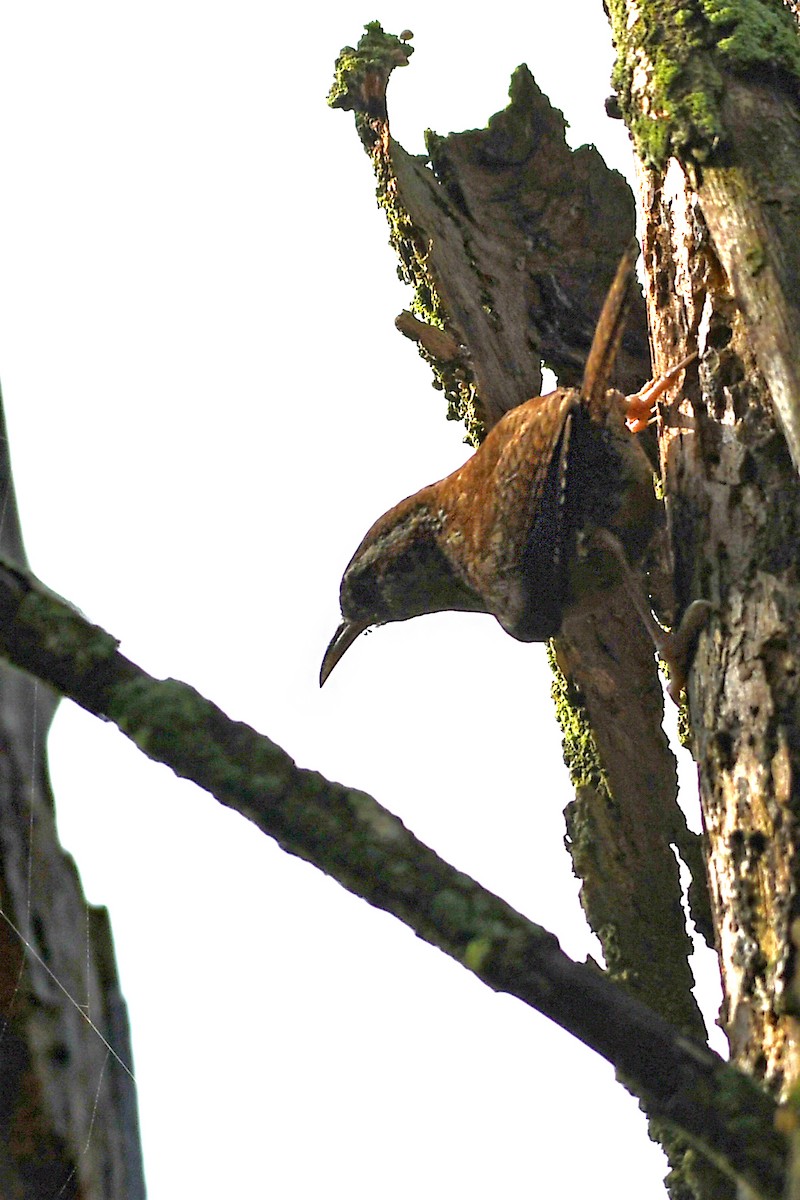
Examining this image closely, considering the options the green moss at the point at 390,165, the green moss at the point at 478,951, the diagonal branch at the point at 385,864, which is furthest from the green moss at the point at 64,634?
the green moss at the point at 390,165

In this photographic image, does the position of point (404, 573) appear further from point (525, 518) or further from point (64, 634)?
point (64, 634)

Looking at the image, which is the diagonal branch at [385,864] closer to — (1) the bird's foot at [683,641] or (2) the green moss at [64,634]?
(2) the green moss at [64,634]

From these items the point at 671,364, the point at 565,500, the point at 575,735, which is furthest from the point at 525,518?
the point at 575,735

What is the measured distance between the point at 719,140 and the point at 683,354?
480 mm

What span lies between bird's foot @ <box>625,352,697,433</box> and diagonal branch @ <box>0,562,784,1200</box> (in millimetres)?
1686

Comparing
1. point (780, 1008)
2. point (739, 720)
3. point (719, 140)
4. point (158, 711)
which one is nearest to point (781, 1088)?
point (780, 1008)

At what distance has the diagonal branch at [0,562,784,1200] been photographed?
54.9 inches

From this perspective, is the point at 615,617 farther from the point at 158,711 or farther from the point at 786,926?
the point at 158,711

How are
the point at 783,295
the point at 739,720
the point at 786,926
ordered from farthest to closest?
the point at 783,295, the point at 739,720, the point at 786,926

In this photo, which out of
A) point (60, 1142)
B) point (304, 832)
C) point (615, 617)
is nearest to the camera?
point (60, 1142)

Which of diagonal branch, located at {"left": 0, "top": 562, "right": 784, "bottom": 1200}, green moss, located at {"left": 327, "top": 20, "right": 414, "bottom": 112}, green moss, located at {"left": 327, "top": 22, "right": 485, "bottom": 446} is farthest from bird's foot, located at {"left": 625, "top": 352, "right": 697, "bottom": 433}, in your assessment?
diagonal branch, located at {"left": 0, "top": 562, "right": 784, "bottom": 1200}

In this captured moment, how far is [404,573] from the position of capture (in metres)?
3.68

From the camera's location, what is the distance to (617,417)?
10.0 feet

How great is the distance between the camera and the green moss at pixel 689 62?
111 inches
